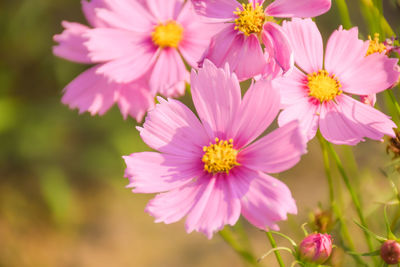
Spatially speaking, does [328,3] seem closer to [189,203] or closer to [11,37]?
[189,203]

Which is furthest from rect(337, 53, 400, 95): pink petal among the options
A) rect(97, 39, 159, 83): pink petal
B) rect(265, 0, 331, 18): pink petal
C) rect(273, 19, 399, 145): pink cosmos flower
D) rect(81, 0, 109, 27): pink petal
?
rect(81, 0, 109, 27): pink petal

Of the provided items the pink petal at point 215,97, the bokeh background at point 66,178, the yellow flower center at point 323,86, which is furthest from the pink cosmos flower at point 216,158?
the bokeh background at point 66,178

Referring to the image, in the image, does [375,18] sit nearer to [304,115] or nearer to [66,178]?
[304,115]

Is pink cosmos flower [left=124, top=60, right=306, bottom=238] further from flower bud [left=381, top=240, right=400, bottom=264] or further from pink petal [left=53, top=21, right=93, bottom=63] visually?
pink petal [left=53, top=21, right=93, bottom=63]

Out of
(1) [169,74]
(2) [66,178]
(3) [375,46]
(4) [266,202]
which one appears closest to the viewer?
(4) [266,202]

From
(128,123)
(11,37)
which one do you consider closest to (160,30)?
(128,123)

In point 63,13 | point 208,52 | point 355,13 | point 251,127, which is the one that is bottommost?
point 251,127

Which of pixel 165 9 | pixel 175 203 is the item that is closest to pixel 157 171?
pixel 175 203
